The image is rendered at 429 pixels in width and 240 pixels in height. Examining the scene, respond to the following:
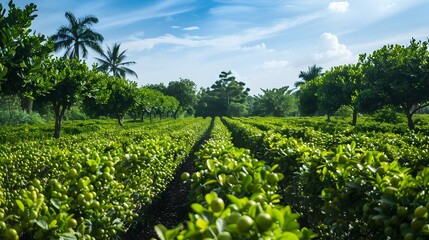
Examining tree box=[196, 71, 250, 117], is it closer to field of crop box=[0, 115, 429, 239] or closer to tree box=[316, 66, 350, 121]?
tree box=[316, 66, 350, 121]

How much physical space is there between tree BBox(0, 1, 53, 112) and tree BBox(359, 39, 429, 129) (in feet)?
51.4

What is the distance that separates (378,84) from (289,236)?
18.6 m

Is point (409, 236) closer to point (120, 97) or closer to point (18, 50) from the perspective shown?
point (18, 50)

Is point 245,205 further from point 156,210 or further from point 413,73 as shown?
point 413,73

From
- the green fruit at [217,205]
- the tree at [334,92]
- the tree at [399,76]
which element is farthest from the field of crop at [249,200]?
the tree at [334,92]

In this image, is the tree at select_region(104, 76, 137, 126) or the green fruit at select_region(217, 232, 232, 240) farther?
the tree at select_region(104, 76, 137, 126)

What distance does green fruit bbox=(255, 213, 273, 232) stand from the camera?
5.46ft

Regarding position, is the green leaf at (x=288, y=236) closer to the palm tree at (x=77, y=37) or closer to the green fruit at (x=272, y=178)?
the green fruit at (x=272, y=178)

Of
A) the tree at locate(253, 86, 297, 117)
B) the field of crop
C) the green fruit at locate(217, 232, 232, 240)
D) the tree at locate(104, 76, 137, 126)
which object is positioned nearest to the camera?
the green fruit at locate(217, 232, 232, 240)

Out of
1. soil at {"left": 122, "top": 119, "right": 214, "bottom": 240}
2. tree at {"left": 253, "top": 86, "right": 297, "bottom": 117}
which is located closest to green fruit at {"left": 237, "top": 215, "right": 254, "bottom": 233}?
soil at {"left": 122, "top": 119, "right": 214, "bottom": 240}

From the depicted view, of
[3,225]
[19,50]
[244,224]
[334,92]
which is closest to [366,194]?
[244,224]

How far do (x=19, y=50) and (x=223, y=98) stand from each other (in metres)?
80.8

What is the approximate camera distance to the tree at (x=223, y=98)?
279ft

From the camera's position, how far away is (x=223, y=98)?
89812 millimetres
